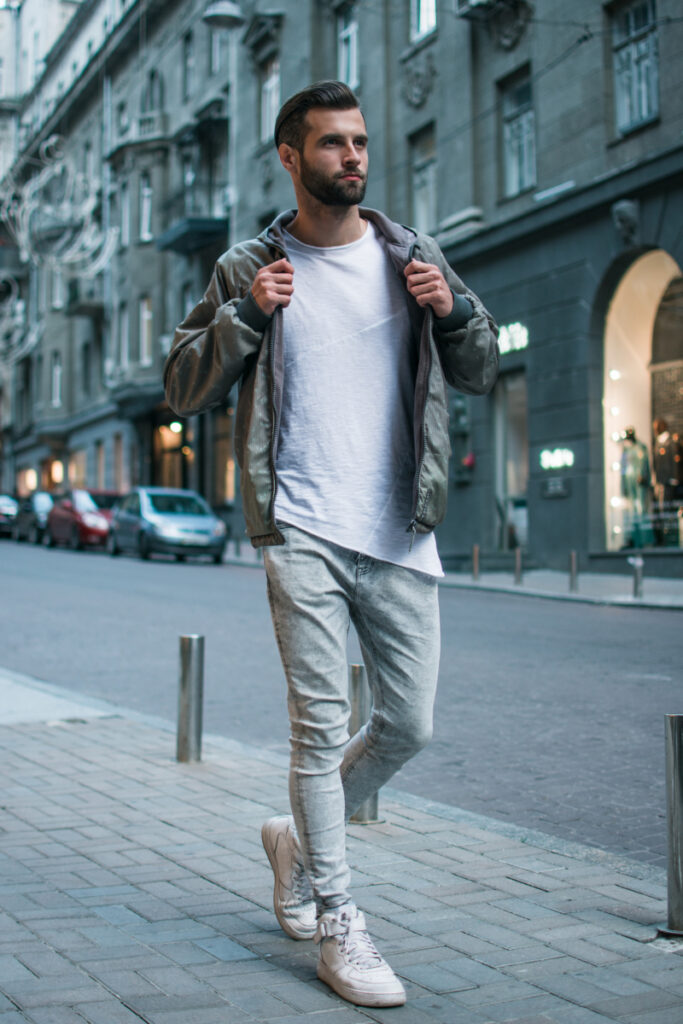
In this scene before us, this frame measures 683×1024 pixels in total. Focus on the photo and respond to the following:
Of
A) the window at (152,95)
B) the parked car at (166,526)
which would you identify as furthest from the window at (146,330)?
the parked car at (166,526)

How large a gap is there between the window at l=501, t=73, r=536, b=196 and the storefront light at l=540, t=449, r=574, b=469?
4837mm

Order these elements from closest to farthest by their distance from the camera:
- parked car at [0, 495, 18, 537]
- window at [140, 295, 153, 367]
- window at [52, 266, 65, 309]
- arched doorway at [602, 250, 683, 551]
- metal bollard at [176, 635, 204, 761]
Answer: metal bollard at [176, 635, 204, 761], arched doorway at [602, 250, 683, 551], parked car at [0, 495, 18, 537], window at [140, 295, 153, 367], window at [52, 266, 65, 309]

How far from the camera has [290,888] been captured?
3402 mm

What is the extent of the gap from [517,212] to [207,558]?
1016 centimetres

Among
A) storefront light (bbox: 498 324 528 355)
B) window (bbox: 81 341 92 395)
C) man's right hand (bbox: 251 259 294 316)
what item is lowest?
man's right hand (bbox: 251 259 294 316)

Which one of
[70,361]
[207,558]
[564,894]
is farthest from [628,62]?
[70,361]

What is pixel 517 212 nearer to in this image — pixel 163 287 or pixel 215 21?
pixel 215 21

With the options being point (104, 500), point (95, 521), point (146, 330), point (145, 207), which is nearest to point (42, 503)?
point (104, 500)

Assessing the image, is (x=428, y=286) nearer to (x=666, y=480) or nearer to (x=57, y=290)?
(x=666, y=480)

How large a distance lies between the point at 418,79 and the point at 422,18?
1.17m

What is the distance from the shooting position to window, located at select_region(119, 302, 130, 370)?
41875 mm

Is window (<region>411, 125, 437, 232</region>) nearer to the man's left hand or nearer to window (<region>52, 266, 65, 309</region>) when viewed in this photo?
the man's left hand

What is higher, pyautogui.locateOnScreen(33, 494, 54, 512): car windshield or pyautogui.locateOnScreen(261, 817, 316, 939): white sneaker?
pyautogui.locateOnScreen(33, 494, 54, 512): car windshield

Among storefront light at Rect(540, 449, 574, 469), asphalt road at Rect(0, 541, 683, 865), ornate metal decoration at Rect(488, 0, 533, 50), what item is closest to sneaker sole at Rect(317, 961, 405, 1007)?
asphalt road at Rect(0, 541, 683, 865)
